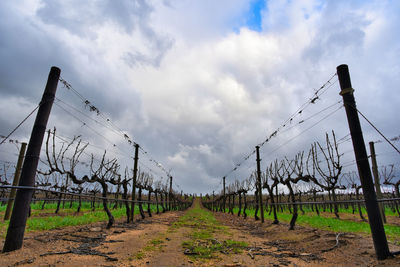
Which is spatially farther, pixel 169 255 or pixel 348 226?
pixel 348 226

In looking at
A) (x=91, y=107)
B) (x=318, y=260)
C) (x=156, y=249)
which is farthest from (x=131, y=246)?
(x=91, y=107)

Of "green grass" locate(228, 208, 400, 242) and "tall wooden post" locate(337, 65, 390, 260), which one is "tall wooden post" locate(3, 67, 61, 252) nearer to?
"tall wooden post" locate(337, 65, 390, 260)

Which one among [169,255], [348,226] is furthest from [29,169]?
[348,226]

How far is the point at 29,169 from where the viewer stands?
5.93 meters

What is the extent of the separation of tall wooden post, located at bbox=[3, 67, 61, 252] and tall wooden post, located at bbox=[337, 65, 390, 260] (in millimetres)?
8832

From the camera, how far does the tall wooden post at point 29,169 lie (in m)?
5.47

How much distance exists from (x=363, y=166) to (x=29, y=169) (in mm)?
8996

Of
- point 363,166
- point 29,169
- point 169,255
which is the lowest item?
point 169,255

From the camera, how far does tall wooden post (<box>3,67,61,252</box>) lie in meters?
5.47

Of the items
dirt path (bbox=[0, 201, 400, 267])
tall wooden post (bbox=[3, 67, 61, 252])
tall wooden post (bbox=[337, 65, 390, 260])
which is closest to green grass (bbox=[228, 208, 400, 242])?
dirt path (bbox=[0, 201, 400, 267])

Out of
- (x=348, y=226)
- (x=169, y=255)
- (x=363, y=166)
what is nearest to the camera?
(x=363, y=166)

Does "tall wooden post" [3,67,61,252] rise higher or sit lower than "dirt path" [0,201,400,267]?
higher

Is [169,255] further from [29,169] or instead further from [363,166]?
[363,166]

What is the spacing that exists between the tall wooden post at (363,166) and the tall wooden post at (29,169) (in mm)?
8832
